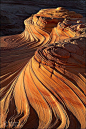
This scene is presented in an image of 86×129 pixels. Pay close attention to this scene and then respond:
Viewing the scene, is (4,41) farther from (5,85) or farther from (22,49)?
(5,85)

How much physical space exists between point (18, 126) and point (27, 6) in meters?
13.1

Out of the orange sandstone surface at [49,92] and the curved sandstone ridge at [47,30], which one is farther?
the curved sandstone ridge at [47,30]

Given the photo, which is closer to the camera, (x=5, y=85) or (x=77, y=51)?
(x=77, y=51)

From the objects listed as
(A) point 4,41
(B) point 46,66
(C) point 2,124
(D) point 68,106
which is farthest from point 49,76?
(A) point 4,41

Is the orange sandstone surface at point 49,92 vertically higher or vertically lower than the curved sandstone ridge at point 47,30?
lower

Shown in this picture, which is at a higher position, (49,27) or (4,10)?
(4,10)

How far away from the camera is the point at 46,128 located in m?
2.00

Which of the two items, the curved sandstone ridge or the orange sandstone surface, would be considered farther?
the curved sandstone ridge

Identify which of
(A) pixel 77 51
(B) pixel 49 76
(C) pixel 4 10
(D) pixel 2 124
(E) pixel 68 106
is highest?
(C) pixel 4 10

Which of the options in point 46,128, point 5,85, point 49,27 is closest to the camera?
point 46,128

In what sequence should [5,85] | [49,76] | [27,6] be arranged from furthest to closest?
[27,6] → [5,85] → [49,76]

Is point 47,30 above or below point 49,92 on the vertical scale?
above

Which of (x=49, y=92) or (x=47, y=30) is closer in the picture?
(x=49, y=92)

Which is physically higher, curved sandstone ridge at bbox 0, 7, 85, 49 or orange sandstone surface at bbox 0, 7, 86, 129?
curved sandstone ridge at bbox 0, 7, 85, 49
